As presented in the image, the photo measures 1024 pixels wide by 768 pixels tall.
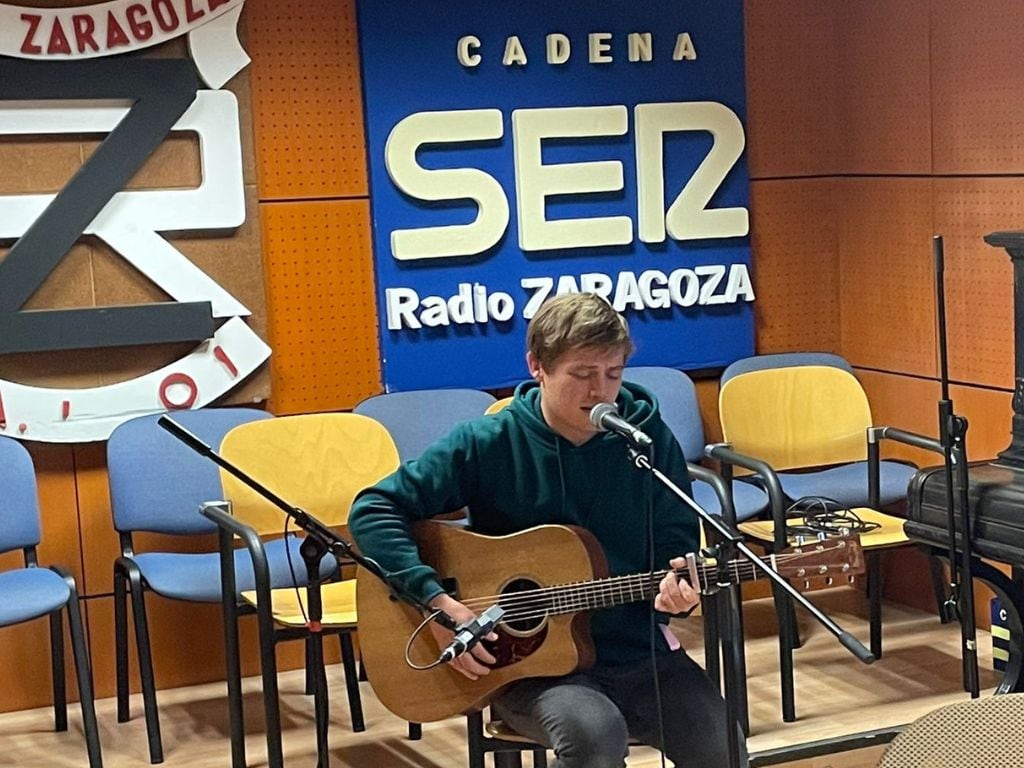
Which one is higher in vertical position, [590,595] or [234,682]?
[590,595]

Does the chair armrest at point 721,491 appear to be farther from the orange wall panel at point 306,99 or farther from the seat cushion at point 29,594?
the seat cushion at point 29,594

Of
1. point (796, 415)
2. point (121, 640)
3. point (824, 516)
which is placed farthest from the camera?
point (796, 415)

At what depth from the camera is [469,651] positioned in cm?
298

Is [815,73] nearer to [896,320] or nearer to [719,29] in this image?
[719,29]

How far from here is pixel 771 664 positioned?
479cm

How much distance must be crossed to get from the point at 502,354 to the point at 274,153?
96 cm

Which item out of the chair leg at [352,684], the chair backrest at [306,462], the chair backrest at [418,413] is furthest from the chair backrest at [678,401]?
the chair leg at [352,684]

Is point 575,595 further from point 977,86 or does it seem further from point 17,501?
point 977,86

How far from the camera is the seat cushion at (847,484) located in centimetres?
474

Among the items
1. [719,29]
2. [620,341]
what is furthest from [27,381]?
[719,29]

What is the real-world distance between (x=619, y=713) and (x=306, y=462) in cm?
167

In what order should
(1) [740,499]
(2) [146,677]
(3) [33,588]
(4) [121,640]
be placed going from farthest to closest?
1. (1) [740,499]
2. (4) [121,640]
3. (2) [146,677]
4. (3) [33,588]

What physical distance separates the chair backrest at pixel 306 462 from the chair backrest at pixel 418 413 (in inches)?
10.0

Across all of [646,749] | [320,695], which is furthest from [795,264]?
[320,695]
